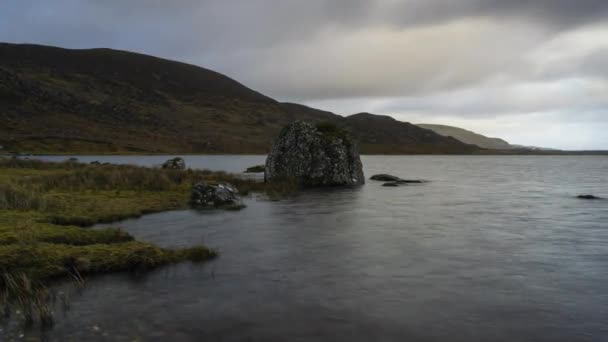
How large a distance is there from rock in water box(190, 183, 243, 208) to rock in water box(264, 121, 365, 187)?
1271 cm

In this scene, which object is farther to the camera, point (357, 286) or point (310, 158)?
point (310, 158)

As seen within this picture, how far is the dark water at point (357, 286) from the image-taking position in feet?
25.9

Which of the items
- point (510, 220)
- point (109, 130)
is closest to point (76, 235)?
point (510, 220)

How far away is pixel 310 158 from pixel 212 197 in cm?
1510

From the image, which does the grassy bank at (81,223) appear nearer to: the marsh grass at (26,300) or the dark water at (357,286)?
the marsh grass at (26,300)

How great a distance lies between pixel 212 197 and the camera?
23.9 m

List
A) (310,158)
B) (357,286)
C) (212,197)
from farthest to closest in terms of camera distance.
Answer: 1. (310,158)
2. (212,197)
3. (357,286)

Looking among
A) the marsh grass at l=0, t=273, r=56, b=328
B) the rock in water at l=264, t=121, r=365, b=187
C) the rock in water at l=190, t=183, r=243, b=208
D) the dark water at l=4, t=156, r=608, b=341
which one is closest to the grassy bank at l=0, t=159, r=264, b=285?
the marsh grass at l=0, t=273, r=56, b=328

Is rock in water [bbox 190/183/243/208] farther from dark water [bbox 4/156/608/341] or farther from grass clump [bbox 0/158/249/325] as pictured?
dark water [bbox 4/156/608/341]

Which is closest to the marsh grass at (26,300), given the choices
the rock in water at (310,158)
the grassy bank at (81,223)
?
the grassy bank at (81,223)

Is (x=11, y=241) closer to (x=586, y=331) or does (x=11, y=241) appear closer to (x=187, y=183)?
(x=586, y=331)

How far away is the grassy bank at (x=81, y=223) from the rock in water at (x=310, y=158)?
293 inches

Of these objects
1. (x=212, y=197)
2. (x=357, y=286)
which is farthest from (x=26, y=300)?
(x=212, y=197)

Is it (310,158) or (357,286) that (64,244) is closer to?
(357,286)
